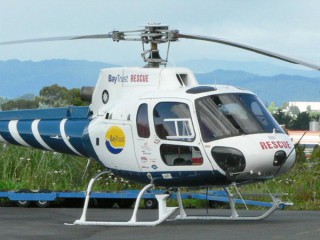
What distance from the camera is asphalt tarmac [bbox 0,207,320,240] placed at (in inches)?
647

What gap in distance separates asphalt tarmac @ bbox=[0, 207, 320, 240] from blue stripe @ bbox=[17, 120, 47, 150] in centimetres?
129

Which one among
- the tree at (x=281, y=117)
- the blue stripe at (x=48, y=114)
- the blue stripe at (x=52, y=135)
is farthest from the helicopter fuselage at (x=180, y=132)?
the tree at (x=281, y=117)

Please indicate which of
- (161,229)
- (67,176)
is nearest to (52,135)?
(161,229)

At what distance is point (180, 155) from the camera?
17969 millimetres

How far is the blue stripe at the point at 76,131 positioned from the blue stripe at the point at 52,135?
0.26 metres

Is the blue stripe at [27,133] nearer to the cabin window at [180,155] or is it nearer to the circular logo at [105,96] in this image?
the circular logo at [105,96]

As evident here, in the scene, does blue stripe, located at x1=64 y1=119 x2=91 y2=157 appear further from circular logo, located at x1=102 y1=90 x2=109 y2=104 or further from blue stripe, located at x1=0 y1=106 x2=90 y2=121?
circular logo, located at x1=102 y1=90 x2=109 y2=104

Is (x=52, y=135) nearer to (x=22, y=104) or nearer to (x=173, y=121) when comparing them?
(x=173, y=121)

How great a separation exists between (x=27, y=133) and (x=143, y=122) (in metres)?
3.70

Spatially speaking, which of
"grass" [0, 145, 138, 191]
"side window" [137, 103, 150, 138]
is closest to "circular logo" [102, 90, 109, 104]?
"side window" [137, 103, 150, 138]

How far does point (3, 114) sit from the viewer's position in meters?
21.9

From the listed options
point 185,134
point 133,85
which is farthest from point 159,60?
point 185,134

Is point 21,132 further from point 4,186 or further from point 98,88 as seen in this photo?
point 4,186

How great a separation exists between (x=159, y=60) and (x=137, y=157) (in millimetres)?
1712
